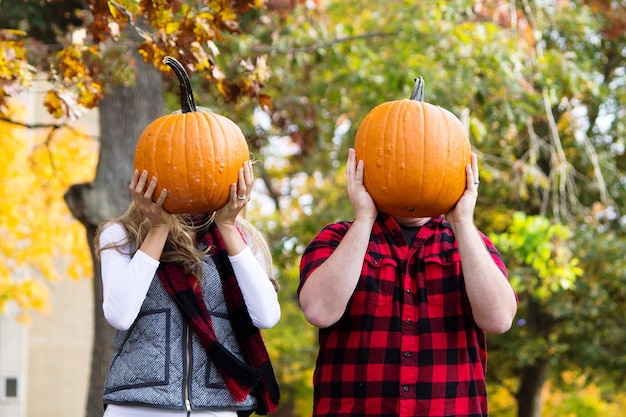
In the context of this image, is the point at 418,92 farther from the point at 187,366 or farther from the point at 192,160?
the point at 187,366

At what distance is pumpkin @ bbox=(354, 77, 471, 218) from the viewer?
10.7ft

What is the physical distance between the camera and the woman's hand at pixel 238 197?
3.37 meters

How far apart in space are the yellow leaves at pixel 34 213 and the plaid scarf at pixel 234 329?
34.5 ft

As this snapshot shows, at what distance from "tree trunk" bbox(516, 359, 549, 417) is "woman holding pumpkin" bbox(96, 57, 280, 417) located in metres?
11.3

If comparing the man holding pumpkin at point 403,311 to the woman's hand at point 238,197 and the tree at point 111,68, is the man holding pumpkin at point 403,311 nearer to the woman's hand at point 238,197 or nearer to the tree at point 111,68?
the woman's hand at point 238,197

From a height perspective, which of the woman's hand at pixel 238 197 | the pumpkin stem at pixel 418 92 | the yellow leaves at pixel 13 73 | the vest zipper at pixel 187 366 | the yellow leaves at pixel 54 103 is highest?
the yellow leaves at pixel 13 73

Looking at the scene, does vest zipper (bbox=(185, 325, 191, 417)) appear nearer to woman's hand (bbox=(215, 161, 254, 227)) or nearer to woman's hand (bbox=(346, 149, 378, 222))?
woman's hand (bbox=(215, 161, 254, 227))

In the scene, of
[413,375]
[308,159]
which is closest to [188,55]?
[413,375]

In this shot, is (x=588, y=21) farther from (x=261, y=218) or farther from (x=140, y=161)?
(x=140, y=161)

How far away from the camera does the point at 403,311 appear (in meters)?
3.25

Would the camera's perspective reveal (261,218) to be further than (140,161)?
Yes

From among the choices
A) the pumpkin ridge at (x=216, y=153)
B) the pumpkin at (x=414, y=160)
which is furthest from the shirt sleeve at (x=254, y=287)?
the pumpkin at (x=414, y=160)

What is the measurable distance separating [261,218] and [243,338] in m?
10.6

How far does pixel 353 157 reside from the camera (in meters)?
3.34
